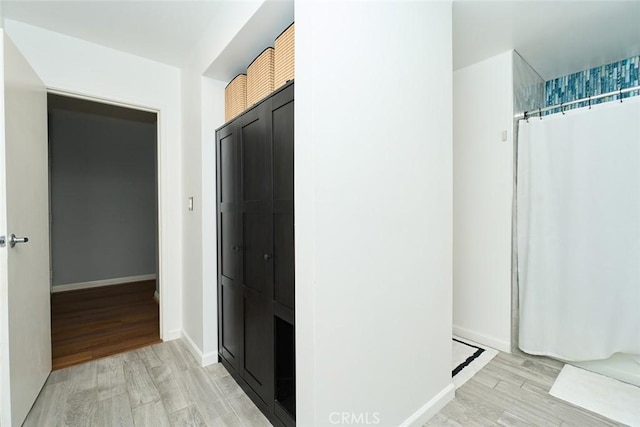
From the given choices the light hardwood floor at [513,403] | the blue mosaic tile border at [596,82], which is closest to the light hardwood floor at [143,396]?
the light hardwood floor at [513,403]

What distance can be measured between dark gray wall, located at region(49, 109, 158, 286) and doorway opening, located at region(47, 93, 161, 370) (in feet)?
0.04

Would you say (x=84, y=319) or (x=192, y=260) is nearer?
(x=192, y=260)

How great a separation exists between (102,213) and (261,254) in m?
4.21

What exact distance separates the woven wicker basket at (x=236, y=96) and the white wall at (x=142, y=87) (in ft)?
2.40

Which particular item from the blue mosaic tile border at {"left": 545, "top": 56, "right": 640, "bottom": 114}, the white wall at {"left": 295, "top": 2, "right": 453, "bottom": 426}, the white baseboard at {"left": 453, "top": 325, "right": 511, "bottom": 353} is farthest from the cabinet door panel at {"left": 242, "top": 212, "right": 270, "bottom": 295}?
the blue mosaic tile border at {"left": 545, "top": 56, "right": 640, "bottom": 114}

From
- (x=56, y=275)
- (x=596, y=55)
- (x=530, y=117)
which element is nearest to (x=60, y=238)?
(x=56, y=275)

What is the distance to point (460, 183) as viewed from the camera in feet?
8.50

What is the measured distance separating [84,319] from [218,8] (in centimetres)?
334

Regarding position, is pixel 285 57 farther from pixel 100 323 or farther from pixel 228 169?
pixel 100 323

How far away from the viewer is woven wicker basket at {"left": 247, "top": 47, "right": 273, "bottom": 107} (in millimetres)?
1702

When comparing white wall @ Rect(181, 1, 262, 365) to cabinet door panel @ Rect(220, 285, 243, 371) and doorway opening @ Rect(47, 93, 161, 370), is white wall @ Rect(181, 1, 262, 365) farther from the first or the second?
doorway opening @ Rect(47, 93, 161, 370)

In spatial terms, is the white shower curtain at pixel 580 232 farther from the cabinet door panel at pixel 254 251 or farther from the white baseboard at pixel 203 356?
the white baseboard at pixel 203 356

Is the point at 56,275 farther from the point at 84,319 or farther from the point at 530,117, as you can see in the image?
the point at 530,117

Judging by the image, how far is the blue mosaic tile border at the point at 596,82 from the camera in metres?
2.29
